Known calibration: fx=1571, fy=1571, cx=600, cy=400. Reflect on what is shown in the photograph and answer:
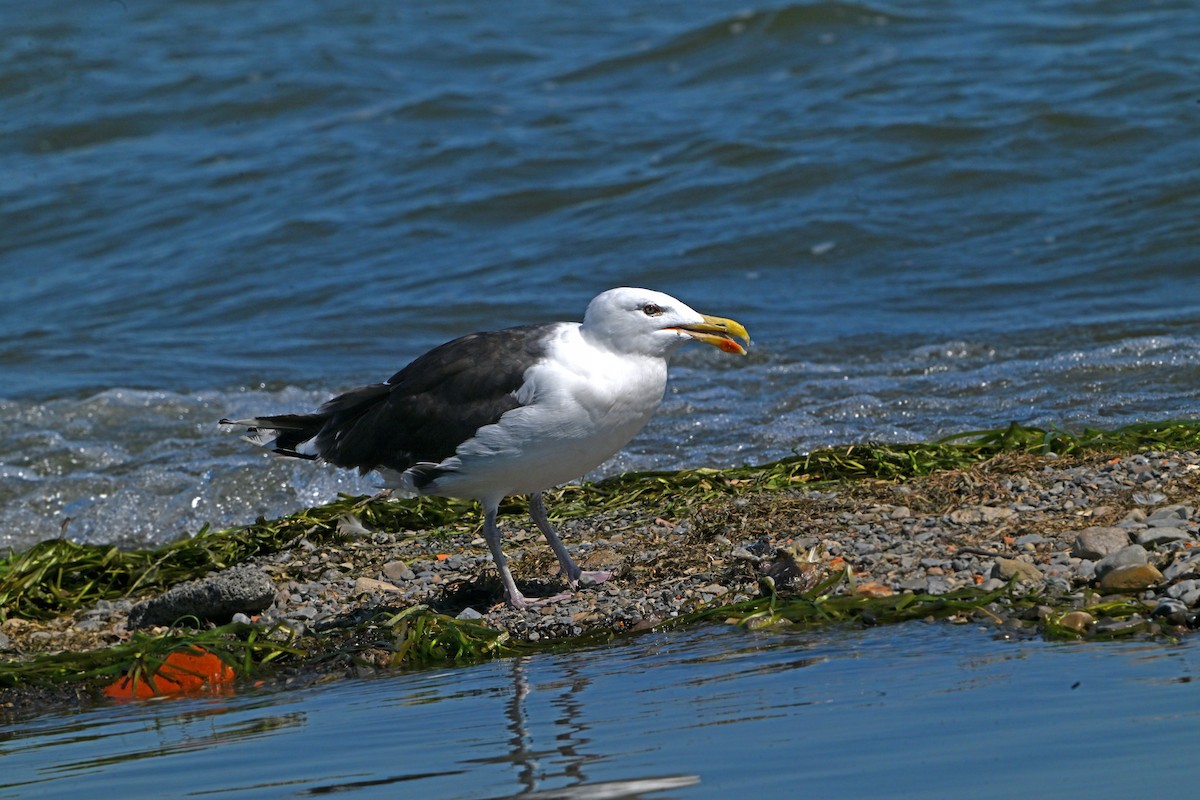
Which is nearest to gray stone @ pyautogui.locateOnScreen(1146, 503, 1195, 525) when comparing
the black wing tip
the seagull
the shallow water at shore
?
the shallow water at shore

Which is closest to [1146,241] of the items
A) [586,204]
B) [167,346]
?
[586,204]

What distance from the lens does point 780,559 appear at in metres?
5.46

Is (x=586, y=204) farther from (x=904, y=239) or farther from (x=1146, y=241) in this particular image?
(x=1146, y=241)

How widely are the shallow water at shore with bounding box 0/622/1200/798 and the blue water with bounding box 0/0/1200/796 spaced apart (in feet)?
0.06

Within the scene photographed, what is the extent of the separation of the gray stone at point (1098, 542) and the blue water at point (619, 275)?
29.4 inches

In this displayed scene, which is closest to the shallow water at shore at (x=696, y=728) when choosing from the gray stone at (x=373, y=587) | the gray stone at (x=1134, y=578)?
the gray stone at (x=1134, y=578)

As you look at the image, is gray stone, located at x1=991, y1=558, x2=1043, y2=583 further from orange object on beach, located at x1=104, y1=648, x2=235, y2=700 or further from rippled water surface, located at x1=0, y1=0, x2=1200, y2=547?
rippled water surface, located at x1=0, y1=0, x2=1200, y2=547

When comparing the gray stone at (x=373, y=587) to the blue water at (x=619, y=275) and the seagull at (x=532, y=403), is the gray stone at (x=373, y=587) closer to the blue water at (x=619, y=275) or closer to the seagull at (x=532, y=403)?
the seagull at (x=532, y=403)

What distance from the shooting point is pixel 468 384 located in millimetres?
5816

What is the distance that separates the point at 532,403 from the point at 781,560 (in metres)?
1.04

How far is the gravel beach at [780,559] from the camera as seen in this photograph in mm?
Answer: 5113

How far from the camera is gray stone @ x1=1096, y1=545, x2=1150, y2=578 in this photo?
493 cm

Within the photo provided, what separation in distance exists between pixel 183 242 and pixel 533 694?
12170 millimetres

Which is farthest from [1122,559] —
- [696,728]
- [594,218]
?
[594,218]
